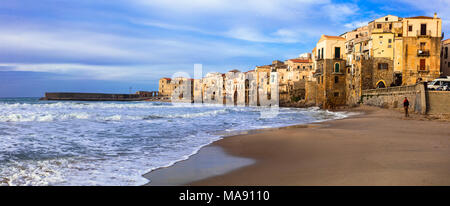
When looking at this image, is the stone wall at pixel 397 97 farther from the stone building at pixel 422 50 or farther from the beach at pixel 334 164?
the beach at pixel 334 164

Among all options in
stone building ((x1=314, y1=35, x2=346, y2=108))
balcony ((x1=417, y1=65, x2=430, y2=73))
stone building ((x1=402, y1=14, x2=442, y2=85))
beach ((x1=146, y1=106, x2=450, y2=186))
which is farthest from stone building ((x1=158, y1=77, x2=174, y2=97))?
beach ((x1=146, y1=106, x2=450, y2=186))

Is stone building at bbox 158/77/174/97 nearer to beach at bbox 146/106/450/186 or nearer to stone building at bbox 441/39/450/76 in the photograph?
stone building at bbox 441/39/450/76

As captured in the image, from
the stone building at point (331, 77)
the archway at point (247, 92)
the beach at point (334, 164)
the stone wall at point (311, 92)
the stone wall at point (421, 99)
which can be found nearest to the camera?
the beach at point (334, 164)

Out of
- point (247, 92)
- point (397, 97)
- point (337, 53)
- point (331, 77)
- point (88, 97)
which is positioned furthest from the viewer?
point (88, 97)

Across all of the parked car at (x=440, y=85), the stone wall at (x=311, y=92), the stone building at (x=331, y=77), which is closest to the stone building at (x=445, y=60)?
the stone building at (x=331, y=77)

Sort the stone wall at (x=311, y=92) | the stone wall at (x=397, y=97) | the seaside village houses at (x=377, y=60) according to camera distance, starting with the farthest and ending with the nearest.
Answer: the stone wall at (x=311, y=92)
the seaside village houses at (x=377, y=60)
the stone wall at (x=397, y=97)

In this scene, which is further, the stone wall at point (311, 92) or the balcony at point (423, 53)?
the stone wall at point (311, 92)

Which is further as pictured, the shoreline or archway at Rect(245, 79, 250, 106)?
archway at Rect(245, 79, 250, 106)

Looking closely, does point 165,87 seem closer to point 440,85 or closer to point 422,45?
point 422,45

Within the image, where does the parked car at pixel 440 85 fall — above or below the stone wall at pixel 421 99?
above

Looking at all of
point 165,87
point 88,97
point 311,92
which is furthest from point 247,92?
point 88,97

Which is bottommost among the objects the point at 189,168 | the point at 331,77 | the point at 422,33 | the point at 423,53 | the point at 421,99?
the point at 189,168

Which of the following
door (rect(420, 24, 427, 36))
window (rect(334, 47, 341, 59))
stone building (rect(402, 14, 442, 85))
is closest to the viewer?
stone building (rect(402, 14, 442, 85))

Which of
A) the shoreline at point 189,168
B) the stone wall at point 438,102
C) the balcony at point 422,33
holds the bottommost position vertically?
the shoreline at point 189,168
